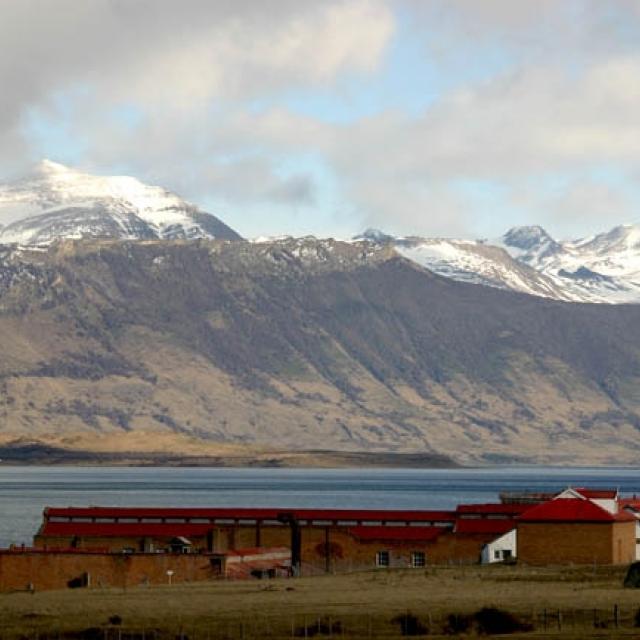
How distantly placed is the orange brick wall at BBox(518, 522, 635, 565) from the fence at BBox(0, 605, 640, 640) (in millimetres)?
30858

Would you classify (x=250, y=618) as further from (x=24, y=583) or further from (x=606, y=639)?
(x=24, y=583)

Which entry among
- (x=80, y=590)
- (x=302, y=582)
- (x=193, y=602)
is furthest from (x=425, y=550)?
(x=193, y=602)

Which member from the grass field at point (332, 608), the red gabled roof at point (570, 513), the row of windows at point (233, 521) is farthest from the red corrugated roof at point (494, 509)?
the grass field at point (332, 608)

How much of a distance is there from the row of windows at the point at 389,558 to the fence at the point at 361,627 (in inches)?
1641

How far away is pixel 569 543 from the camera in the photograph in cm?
10662

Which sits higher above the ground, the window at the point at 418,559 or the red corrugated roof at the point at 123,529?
the red corrugated roof at the point at 123,529

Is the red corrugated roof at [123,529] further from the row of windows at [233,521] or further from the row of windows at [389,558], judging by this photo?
the row of windows at [389,558]

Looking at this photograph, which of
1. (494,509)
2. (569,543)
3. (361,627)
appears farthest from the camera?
(494,509)

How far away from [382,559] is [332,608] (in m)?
40.1

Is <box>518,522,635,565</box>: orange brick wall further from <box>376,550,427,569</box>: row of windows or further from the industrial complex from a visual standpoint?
<box>376,550,427,569</box>: row of windows

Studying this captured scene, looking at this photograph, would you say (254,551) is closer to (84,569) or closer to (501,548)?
(84,569)

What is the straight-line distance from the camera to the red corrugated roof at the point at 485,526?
390 feet

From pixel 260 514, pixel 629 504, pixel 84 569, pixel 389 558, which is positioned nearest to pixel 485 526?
pixel 389 558

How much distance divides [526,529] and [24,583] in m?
27.1
